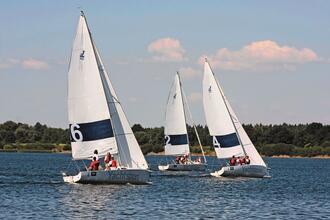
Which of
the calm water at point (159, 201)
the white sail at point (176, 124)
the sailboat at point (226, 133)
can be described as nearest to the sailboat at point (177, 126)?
the white sail at point (176, 124)

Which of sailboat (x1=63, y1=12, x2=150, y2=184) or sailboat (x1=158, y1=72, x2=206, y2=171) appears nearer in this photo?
sailboat (x1=63, y1=12, x2=150, y2=184)

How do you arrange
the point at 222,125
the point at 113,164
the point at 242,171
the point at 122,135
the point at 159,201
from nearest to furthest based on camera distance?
1. the point at 159,201
2. the point at 113,164
3. the point at 122,135
4. the point at 242,171
5. the point at 222,125

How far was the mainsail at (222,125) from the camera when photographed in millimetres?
76438

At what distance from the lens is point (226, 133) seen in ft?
253

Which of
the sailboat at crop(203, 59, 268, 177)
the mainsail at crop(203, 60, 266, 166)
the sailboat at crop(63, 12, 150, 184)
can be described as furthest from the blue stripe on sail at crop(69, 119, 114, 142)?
the mainsail at crop(203, 60, 266, 166)

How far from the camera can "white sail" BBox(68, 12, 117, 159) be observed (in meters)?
57.5

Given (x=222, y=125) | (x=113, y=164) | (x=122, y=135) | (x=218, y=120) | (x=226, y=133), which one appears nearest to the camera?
(x=113, y=164)

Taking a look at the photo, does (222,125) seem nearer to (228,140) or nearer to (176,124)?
(228,140)

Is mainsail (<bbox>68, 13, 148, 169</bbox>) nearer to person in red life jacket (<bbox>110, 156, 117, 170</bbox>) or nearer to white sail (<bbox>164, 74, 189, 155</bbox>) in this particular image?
person in red life jacket (<bbox>110, 156, 117, 170</bbox>)

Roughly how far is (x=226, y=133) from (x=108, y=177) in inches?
941

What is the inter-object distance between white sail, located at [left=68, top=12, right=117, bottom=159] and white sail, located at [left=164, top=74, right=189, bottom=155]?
39.7m

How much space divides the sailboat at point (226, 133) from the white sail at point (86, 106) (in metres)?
19.4

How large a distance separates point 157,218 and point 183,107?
58074 mm

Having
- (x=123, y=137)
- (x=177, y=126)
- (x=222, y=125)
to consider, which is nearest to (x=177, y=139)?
(x=177, y=126)
